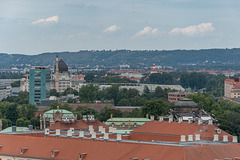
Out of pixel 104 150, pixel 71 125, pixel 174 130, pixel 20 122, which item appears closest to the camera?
pixel 104 150

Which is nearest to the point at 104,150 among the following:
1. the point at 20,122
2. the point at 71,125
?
the point at 71,125

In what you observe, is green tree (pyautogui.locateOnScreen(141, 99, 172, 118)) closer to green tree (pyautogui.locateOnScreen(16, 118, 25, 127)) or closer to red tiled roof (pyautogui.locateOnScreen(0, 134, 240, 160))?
green tree (pyautogui.locateOnScreen(16, 118, 25, 127))

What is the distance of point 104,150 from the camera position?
76500 millimetres

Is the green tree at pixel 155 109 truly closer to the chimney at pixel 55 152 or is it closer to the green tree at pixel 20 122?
the green tree at pixel 20 122

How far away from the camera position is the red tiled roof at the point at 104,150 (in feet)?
232

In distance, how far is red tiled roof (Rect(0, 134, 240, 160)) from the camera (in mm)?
70812

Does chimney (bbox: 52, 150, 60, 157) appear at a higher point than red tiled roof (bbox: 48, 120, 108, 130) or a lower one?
higher

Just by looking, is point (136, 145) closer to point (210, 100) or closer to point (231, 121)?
point (231, 121)

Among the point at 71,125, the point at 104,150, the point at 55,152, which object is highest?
the point at 104,150

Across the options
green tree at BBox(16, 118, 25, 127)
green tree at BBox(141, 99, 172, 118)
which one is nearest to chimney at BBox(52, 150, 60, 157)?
green tree at BBox(16, 118, 25, 127)

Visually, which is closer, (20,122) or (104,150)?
(104,150)

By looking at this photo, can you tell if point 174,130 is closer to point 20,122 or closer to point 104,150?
point 104,150

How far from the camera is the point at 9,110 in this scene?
570ft

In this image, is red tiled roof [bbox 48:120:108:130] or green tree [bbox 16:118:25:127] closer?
red tiled roof [bbox 48:120:108:130]
